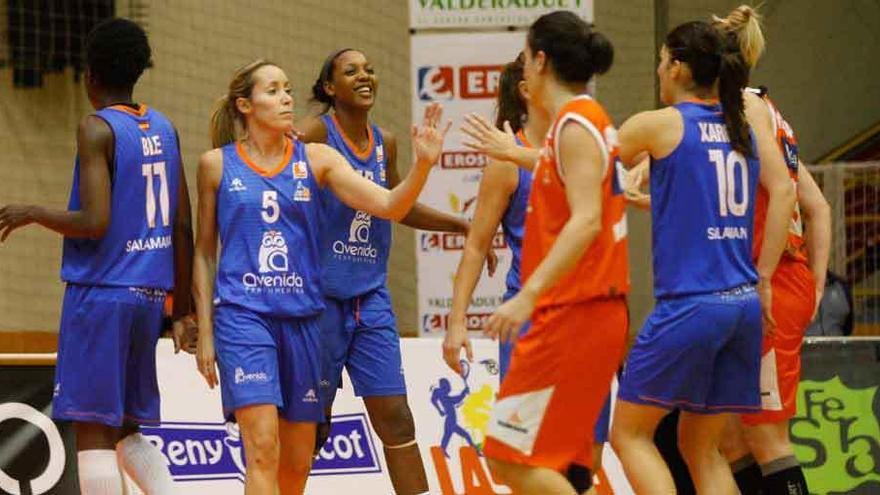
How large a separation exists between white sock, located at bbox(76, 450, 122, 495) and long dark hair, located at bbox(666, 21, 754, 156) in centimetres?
248

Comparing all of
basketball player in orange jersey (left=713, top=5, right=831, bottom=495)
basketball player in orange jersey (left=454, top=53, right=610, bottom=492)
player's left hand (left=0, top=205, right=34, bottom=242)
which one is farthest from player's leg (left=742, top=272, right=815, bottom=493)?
player's left hand (left=0, top=205, right=34, bottom=242)

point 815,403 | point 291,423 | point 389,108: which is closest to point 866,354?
point 815,403

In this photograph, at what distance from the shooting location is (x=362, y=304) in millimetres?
6699

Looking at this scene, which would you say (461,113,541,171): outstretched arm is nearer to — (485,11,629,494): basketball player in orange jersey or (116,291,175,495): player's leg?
(485,11,629,494): basketball player in orange jersey

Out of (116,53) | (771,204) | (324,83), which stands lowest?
(771,204)

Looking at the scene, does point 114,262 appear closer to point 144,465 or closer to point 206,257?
point 206,257

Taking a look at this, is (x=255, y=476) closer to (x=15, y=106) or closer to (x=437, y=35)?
(x=437, y=35)

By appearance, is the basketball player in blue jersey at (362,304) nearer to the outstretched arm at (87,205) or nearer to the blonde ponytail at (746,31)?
the outstretched arm at (87,205)

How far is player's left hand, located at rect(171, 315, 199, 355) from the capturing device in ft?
20.5

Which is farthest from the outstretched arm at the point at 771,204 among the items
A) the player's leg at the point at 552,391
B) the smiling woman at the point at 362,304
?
the smiling woman at the point at 362,304

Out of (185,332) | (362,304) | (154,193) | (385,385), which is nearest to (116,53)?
(154,193)

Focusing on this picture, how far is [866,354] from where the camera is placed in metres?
8.07

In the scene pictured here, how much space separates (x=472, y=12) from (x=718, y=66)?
398 centimetres

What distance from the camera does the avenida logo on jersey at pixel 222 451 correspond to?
7.88 metres
